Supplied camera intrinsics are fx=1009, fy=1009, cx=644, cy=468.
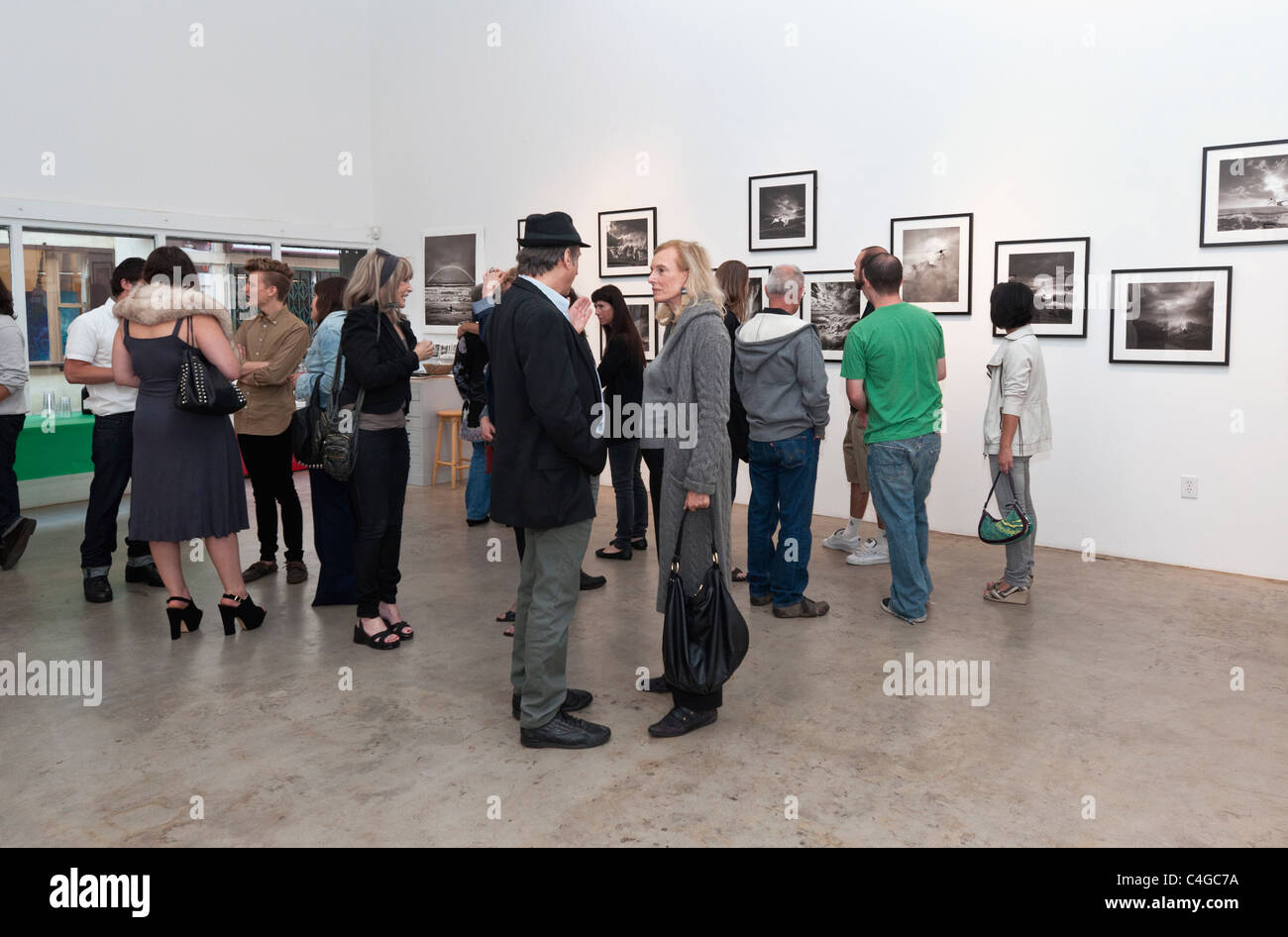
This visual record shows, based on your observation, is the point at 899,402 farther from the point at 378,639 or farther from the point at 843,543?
the point at 378,639

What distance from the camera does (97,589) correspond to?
18.7 feet

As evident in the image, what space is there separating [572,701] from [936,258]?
4.74 meters

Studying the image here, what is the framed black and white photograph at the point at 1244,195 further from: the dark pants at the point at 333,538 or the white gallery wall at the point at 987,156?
the dark pants at the point at 333,538

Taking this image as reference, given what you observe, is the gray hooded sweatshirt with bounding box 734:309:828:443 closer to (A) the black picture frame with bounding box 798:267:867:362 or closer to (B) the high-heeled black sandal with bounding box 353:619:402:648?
(B) the high-heeled black sandal with bounding box 353:619:402:648

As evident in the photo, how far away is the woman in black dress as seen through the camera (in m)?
4.63

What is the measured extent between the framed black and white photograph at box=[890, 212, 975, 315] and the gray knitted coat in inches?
153

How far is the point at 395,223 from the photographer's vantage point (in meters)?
11.2

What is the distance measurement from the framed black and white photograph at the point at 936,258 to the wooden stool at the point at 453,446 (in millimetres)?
4413

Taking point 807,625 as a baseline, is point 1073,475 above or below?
above

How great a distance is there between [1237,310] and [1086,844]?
4371mm

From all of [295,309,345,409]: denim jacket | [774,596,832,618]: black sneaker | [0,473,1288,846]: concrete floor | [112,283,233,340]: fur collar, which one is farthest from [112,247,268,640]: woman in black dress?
[774,596,832,618]: black sneaker

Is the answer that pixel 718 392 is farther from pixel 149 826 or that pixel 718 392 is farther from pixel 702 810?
pixel 149 826

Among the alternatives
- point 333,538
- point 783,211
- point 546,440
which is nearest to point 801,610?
point 546,440

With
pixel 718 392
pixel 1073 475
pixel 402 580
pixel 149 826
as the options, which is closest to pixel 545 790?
pixel 149 826
